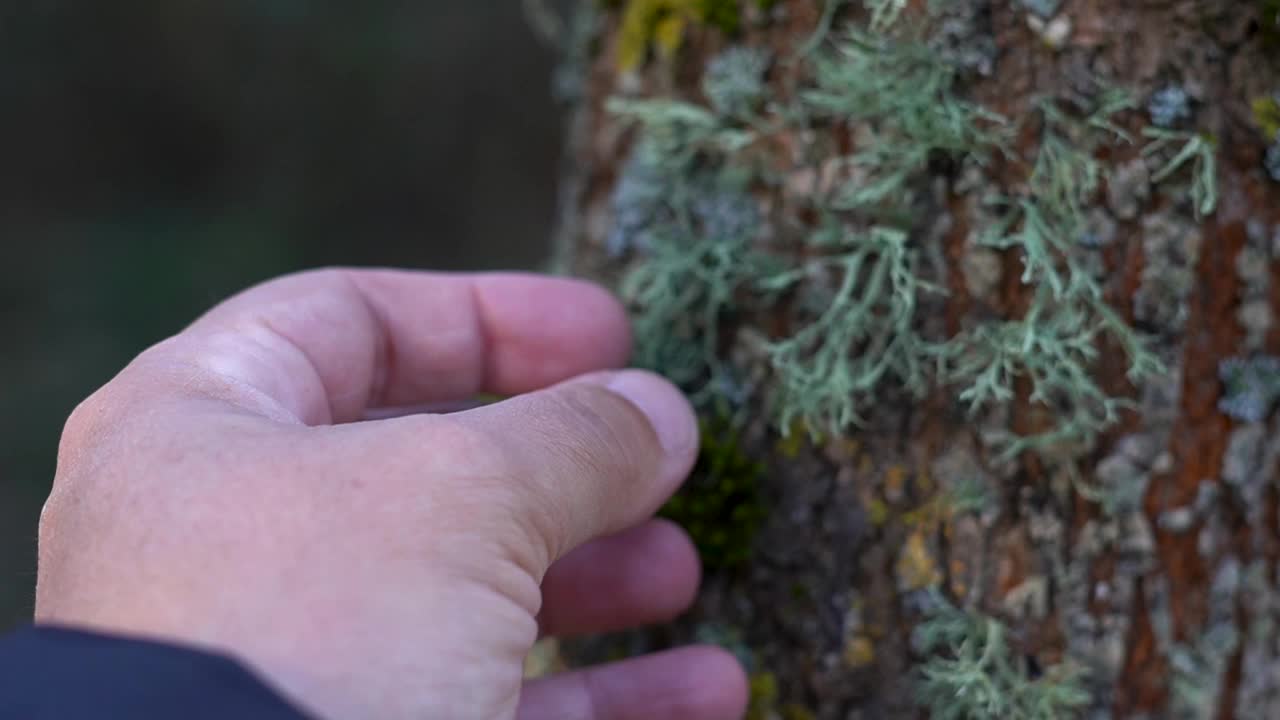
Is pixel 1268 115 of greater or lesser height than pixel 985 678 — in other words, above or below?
above

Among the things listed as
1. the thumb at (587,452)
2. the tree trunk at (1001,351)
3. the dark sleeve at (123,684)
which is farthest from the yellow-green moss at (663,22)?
the dark sleeve at (123,684)

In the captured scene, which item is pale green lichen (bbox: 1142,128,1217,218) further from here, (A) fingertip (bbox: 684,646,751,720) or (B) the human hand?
(A) fingertip (bbox: 684,646,751,720)

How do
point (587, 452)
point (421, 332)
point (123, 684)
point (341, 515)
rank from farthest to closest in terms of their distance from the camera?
point (421, 332) < point (587, 452) < point (341, 515) < point (123, 684)

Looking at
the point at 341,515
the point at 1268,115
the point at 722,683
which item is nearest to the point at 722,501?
the point at 722,683

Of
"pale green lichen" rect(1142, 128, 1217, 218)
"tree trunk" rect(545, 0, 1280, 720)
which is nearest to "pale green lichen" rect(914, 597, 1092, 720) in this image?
"tree trunk" rect(545, 0, 1280, 720)

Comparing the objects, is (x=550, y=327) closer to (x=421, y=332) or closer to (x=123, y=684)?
(x=421, y=332)

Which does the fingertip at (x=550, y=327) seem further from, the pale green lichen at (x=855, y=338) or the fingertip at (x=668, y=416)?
the pale green lichen at (x=855, y=338)
